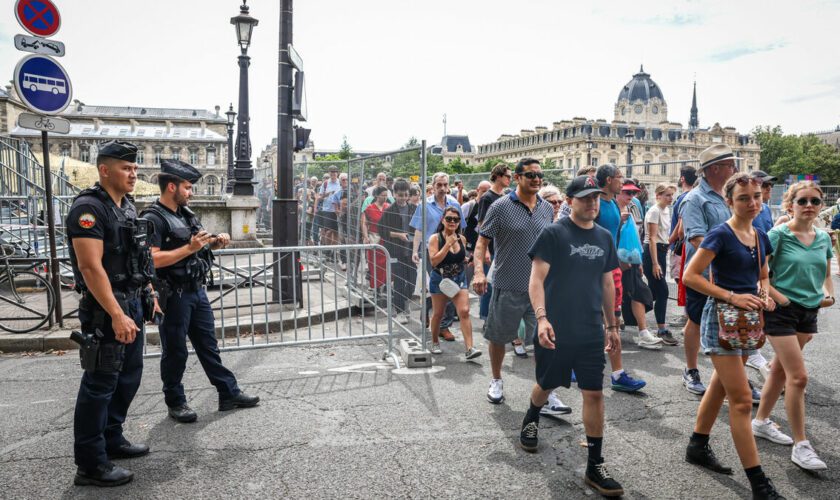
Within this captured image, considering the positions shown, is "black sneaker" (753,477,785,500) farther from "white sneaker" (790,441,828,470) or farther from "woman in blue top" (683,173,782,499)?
"white sneaker" (790,441,828,470)

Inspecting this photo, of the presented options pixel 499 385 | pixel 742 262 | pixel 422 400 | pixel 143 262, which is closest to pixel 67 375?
pixel 143 262

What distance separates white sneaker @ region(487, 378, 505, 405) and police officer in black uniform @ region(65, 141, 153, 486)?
105 inches

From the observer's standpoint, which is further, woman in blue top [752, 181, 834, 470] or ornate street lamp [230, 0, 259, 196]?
ornate street lamp [230, 0, 259, 196]

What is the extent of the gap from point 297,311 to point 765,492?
6.09 m

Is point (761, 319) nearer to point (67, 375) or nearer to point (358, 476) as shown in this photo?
point (358, 476)

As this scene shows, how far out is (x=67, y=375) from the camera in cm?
571

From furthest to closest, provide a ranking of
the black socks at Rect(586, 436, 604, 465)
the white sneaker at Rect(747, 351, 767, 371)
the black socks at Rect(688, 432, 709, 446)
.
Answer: the white sneaker at Rect(747, 351, 767, 371), the black socks at Rect(688, 432, 709, 446), the black socks at Rect(586, 436, 604, 465)

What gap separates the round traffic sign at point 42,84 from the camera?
6465 mm

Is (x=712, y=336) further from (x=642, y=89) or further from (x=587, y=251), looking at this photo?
(x=642, y=89)

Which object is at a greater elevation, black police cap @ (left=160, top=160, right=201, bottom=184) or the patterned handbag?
black police cap @ (left=160, top=160, right=201, bottom=184)

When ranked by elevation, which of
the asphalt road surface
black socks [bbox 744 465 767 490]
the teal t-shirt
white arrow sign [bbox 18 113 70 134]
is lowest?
the asphalt road surface

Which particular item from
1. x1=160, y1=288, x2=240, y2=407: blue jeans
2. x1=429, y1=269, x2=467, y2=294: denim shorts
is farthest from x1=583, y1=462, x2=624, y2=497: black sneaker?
x1=429, y1=269, x2=467, y2=294: denim shorts

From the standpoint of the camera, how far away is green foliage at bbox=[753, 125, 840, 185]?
91.8 meters

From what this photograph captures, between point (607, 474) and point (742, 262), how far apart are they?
1.43 meters
